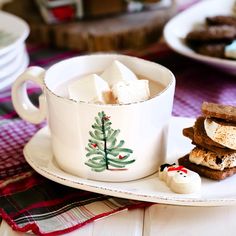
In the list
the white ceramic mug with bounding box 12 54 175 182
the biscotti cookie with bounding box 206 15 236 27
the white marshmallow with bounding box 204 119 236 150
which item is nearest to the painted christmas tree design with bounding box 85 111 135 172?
the white ceramic mug with bounding box 12 54 175 182

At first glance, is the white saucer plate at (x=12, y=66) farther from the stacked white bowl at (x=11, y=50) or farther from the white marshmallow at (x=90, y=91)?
the white marshmallow at (x=90, y=91)

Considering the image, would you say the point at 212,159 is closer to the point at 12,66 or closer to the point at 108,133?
the point at 108,133

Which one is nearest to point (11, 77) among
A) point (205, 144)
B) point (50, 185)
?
point (50, 185)

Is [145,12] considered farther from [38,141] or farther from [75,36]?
[38,141]

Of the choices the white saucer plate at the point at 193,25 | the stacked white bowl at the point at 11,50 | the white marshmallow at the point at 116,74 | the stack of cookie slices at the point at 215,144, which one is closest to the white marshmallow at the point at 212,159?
the stack of cookie slices at the point at 215,144

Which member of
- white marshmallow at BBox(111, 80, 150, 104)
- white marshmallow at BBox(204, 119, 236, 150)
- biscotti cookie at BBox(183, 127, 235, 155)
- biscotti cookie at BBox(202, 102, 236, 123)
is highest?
white marshmallow at BBox(111, 80, 150, 104)

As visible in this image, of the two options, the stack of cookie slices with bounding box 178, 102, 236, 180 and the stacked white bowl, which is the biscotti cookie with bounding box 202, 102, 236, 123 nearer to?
the stack of cookie slices with bounding box 178, 102, 236, 180

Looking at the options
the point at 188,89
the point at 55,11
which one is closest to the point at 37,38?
the point at 55,11
